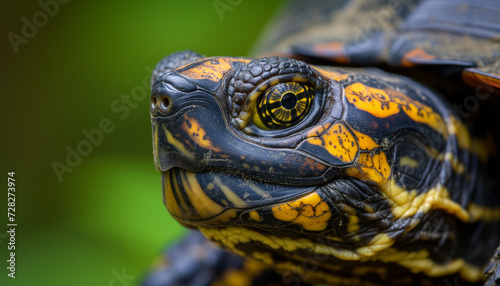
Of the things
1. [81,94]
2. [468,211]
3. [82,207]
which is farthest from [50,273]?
[468,211]

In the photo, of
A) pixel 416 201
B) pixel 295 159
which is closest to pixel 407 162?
pixel 416 201

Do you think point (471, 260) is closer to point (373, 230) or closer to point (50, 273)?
point (373, 230)

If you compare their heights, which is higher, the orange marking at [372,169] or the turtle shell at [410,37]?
the turtle shell at [410,37]

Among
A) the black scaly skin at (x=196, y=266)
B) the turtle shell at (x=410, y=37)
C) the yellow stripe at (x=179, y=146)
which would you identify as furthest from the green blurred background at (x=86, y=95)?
the yellow stripe at (x=179, y=146)

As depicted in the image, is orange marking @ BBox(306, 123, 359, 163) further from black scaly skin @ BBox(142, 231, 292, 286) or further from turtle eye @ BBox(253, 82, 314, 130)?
black scaly skin @ BBox(142, 231, 292, 286)

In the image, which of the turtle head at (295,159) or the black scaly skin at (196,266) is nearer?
the turtle head at (295,159)

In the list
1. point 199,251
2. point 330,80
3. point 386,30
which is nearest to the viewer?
point 330,80

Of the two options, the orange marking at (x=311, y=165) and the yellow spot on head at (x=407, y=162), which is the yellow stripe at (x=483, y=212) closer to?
the yellow spot on head at (x=407, y=162)
